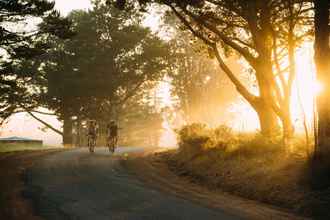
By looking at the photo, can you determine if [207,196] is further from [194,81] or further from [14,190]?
[194,81]

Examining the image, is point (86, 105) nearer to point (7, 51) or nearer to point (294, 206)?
point (7, 51)

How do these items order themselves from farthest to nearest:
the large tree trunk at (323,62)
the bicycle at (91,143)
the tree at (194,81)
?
the tree at (194,81)
the bicycle at (91,143)
the large tree trunk at (323,62)

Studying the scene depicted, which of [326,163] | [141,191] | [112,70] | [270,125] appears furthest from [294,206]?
[112,70]

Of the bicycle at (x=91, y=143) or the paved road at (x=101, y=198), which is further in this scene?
the bicycle at (x=91, y=143)

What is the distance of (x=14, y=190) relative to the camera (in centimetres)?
1193

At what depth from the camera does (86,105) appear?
48.1m

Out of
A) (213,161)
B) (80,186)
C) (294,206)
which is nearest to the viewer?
(294,206)

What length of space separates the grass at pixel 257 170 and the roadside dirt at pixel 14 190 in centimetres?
562

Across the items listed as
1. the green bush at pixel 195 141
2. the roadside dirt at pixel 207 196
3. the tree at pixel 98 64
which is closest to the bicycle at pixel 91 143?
the green bush at pixel 195 141

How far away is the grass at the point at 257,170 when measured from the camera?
10180 millimetres

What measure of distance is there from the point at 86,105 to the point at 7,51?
72.9 ft

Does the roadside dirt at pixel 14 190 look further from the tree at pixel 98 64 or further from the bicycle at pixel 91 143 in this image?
the tree at pixel 98 64

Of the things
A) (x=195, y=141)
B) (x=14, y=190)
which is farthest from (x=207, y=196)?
(x=195, y=141)

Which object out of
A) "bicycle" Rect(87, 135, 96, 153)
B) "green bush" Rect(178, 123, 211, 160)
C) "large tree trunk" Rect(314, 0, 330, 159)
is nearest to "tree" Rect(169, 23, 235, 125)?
"bicycle" Rect(87, 135, 96, 153)
